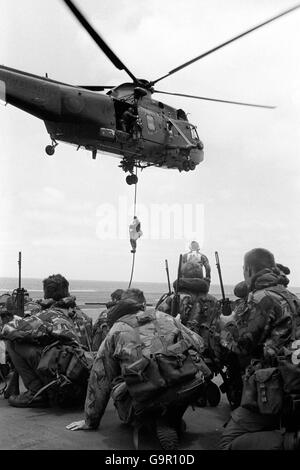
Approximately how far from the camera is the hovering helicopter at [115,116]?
9.80 m

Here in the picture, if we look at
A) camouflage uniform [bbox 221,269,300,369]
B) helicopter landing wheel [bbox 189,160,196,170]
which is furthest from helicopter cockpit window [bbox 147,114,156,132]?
camouflage uniform [bbox 221,269,300,369]

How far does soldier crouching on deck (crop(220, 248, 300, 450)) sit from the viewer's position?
3.31 m

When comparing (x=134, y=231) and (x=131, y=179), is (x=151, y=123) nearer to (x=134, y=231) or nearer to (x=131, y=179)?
(x=131, y=179)

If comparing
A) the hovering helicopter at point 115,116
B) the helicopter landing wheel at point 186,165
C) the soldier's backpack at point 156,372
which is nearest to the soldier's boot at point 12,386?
the soldier's backpack at point 156,372

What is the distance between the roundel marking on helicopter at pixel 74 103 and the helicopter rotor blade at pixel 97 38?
1219 mm

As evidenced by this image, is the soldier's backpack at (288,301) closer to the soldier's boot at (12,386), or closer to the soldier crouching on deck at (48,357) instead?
the soldier crouching on deck at (48,357)

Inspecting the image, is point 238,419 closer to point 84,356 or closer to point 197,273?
point 84,356

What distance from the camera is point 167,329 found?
4.15m

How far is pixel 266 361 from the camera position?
3855mm

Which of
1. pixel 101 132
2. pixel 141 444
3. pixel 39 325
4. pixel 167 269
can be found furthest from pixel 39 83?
pixel 141 444

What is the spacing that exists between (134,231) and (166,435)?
6.93m

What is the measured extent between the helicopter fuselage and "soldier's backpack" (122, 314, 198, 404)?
744cm

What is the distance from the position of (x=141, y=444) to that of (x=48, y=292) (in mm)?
2261

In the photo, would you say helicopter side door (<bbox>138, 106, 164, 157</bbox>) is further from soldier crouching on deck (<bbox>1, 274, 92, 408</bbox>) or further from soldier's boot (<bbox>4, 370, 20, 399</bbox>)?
soldier's boot (<bbox>4, 370, 20, 399</bbox>)
